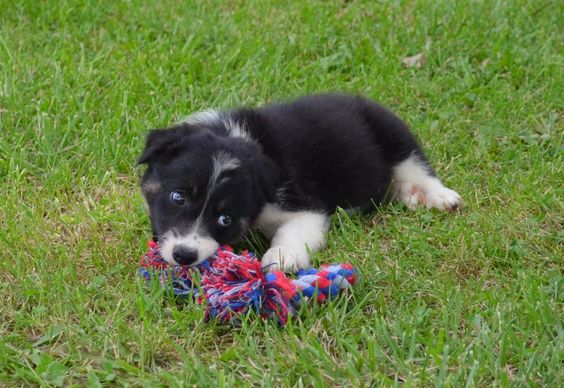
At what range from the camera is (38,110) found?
6098 mm

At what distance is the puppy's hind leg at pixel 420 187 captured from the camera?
5.27 meters

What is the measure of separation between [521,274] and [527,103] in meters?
2.51

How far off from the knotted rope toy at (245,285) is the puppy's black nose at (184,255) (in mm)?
44

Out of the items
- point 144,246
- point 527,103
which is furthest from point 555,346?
point 527,103

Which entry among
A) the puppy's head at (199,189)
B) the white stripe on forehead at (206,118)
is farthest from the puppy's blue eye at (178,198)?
the white stripe on forehead at (206,118)

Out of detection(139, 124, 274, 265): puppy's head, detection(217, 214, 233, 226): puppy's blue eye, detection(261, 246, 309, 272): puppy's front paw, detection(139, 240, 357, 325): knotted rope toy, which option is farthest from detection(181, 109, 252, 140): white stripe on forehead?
detection(139, 240, 357, 325): knotted rope toy

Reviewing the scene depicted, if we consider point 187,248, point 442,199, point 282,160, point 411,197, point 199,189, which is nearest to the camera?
point 187,248

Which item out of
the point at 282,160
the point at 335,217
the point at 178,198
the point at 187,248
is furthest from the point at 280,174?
the point at 187,248

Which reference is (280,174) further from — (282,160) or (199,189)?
(199,189)

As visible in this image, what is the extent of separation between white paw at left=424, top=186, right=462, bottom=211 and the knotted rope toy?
3.72 feet

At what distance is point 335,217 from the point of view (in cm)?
511

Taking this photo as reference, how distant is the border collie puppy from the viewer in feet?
14.5

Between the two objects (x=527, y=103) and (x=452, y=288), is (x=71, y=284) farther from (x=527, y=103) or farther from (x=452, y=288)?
(x=527, y=103)

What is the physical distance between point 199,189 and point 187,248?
1.03ft
